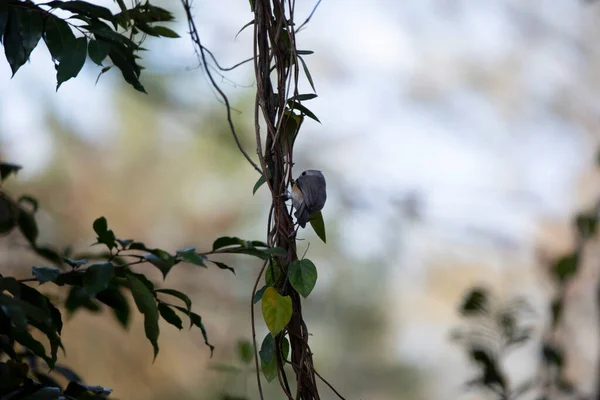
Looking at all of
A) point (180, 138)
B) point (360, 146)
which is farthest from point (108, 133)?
point (360, 146)

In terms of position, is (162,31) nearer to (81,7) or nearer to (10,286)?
(81,7)

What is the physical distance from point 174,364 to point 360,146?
1.38 meters

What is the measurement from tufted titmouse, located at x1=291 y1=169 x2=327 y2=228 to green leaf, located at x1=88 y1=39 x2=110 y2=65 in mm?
261

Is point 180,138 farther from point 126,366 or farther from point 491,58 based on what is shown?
point 491,58

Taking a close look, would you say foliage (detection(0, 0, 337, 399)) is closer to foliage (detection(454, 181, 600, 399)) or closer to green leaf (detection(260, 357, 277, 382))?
green leaf (detection(260, 357, 277, 382))

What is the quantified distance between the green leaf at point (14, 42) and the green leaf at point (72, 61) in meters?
0.05

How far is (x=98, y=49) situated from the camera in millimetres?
706

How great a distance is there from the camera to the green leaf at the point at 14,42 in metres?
0.70

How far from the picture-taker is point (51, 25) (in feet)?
2.34

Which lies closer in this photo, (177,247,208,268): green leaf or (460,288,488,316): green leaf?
(177,247,208,268): green leaf

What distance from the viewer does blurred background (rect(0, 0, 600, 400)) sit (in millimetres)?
2764

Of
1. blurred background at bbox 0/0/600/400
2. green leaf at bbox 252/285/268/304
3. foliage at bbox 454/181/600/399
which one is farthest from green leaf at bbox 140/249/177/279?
blurred background at bbox 0/0/600/400

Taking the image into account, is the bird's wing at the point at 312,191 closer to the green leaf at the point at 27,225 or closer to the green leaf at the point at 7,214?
the green leaf at the point at 7,214

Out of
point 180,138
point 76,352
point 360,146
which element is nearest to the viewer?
point 76,352
